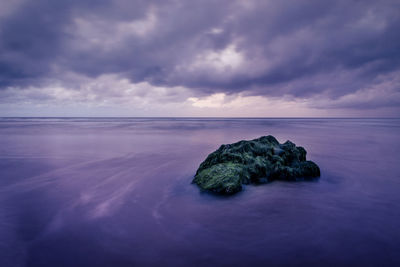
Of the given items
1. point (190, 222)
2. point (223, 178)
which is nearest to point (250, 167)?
point (223, 178)

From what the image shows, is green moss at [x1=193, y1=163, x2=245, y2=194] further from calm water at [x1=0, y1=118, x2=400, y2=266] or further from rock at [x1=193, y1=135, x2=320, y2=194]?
calm water at [x1=0, y1=118, x2=400, y2=266]

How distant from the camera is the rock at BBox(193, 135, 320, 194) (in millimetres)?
6215

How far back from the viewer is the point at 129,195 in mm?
6223

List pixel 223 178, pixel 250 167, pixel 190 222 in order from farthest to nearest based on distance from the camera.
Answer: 1. pixel 250 167
2. pixel 223 178
3. pixel 190 222

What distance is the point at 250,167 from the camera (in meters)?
7.14

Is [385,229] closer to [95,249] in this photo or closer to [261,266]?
[261,266]

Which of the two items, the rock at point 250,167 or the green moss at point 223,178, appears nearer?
the green moss at point 223,178

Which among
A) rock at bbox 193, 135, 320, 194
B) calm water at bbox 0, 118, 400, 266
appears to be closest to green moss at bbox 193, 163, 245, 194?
rock at bbox 193, 135, 320, 194

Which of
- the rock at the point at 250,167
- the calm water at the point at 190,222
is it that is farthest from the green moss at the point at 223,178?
the calm water at the point at 190,222

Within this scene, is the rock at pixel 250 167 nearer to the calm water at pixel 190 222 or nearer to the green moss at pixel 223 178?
the green moss at pixel 223 178

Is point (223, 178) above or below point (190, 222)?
above

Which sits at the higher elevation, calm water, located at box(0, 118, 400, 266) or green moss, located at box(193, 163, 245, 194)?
green moss, located at box(193, 163, 245, 194)

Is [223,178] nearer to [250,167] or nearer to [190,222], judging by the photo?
[250,167]

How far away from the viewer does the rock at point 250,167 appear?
6215mm
